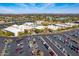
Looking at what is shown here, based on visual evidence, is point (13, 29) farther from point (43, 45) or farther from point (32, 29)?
point (43, 45)

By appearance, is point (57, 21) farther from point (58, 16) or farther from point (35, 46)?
point (35, 46)

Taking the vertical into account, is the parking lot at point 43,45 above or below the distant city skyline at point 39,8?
below

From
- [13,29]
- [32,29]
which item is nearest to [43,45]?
[32,29]

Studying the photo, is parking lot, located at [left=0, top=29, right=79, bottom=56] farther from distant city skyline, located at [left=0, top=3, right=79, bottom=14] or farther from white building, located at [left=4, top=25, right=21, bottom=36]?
distant city skyline, located at [left=0, top=3, right=79, bottom=14]

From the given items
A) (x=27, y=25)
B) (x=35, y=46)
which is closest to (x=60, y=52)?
(x=35, y=46)

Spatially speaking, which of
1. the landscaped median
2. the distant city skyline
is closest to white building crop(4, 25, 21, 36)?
the landscaped median

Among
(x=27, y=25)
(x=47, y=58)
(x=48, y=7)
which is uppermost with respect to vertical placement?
(x=48, y=7)

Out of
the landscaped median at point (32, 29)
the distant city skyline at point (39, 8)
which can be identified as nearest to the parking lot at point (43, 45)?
the landscaped median at point (32, 29)

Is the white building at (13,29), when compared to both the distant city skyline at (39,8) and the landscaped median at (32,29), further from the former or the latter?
the distant city skyline at (39,8)
